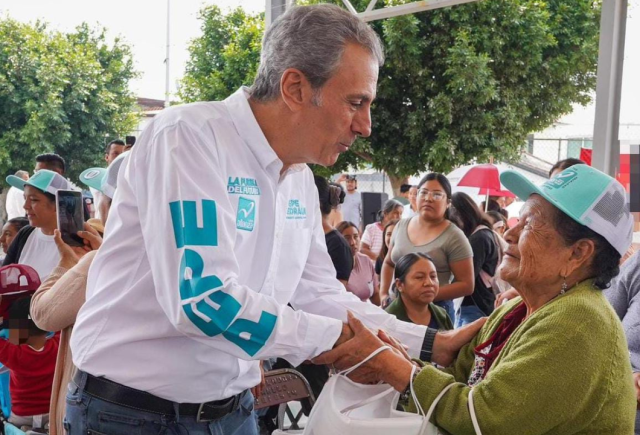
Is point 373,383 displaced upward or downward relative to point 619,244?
downward

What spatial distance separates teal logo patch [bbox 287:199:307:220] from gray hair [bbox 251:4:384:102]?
1.16ft

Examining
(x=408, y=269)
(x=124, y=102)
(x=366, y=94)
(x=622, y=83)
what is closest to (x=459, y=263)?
(x=408, y=269)

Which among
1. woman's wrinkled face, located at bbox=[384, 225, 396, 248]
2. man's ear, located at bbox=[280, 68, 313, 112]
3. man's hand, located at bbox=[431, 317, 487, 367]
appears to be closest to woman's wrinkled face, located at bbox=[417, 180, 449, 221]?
woman's wrinkled face, located at bbox=[384, 225, 396, 248]

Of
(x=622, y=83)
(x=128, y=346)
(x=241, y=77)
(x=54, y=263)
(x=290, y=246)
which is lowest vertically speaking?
(x=54, y=263)

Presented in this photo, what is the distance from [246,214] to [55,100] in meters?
20.3

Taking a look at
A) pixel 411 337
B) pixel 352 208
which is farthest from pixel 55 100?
pixel 411 337

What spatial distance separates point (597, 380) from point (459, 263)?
12.2 ft

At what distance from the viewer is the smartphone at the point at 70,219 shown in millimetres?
3488

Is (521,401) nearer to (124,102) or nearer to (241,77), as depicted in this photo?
(241,77)

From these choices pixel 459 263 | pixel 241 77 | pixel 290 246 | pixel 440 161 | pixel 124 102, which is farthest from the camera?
pixel 124 102

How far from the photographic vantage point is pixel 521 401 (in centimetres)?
206

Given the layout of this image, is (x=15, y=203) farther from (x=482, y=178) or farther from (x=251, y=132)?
(x=251, y=132)

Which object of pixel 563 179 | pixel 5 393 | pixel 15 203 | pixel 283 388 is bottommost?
pixel 5 393

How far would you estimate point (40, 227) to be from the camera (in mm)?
5191
